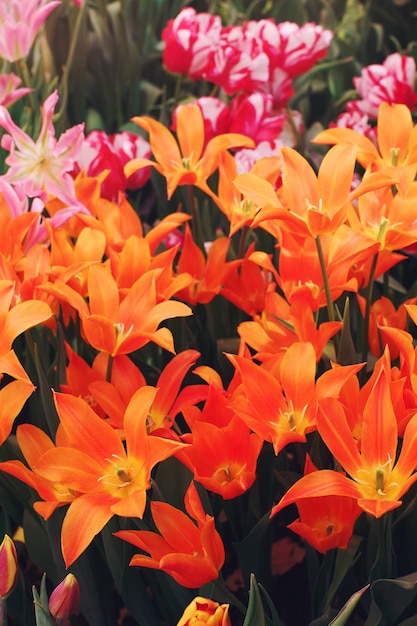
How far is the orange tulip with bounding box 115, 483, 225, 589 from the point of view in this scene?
1.80 feet

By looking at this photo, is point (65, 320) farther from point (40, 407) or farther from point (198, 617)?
point (198, 617)

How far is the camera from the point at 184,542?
1.87ft

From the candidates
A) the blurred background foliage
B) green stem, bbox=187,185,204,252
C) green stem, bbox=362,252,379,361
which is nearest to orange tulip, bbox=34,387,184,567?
green stem, bbox=362,252,379,361

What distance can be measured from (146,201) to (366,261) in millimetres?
604

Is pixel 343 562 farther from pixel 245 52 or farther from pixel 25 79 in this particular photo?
pixel 25 79

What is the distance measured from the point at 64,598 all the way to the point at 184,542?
3.5 inches

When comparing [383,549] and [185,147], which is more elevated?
[185,147]

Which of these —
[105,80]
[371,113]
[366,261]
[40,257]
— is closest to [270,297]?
[366,261]

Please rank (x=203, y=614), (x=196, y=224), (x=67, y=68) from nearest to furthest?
1. (x=203, y=614)
2. (x=196, y=224)
3. (x=67, y=68)

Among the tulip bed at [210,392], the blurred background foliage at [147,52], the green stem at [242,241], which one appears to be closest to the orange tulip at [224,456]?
the tulip bed at [210,392]

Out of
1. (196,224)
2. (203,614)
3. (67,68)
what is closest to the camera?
Answer: (203,614)

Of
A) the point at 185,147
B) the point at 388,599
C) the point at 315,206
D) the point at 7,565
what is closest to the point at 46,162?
the point at 185,147

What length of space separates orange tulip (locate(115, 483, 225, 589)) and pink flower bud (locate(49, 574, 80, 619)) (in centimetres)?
4

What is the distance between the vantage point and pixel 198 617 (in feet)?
1.67
